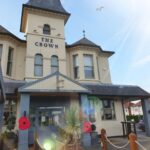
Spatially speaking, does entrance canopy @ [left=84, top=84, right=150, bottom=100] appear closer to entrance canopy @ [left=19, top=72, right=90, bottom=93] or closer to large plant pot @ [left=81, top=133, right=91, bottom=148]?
entrance canopy @ [left=19, top=72, right=90, bottom=93]

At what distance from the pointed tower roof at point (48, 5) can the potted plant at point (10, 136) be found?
10765 mm

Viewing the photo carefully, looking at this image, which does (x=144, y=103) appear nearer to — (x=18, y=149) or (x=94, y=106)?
(x=94, y=106)

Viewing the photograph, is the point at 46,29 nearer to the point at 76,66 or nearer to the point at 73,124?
the point at 76,66

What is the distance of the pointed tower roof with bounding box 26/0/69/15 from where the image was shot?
1766cm

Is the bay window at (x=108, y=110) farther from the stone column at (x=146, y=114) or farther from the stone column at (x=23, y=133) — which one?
the stone column at (x=23, y=133)

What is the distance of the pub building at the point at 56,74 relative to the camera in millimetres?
12680

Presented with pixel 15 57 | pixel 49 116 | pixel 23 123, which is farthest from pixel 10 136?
pixel 15 57

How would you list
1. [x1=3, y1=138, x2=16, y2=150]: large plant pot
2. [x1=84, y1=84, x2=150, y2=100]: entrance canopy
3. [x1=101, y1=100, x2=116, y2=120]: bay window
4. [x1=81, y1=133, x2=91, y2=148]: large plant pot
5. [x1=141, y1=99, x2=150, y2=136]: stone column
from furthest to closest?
[x1=101, y1=100, x2=116, y2=120]: bay window → [x1=141, y1=99, x2=150, y2=136]: stone column → [x1=84, y1=84, x2=150, y2=100]: entrance canopy → [x1=81, y1=133, x2=91, y2=148]: large plant pot → [x1=3, y1=138, x2=16, y2=150]: large plant pot

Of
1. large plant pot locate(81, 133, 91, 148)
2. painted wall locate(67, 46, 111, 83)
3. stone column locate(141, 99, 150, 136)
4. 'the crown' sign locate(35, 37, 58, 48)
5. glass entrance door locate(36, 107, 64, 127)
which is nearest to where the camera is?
large plant pot locate(81, 133, 91, 148)

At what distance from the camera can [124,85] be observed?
55.0 feet

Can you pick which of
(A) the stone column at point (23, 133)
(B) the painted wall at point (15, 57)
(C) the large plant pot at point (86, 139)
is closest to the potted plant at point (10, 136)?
(A) the stone column at point (23, 133)

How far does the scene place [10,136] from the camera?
475 inches

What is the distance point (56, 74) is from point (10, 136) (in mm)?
5215

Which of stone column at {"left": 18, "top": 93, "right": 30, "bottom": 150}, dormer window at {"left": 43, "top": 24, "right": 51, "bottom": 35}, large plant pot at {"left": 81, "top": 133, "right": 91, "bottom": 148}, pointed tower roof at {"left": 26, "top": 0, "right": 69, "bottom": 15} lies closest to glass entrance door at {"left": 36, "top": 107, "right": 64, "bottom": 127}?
stone column at {"left": 18, "top": 93, "right": 30, "bottom": 150}
